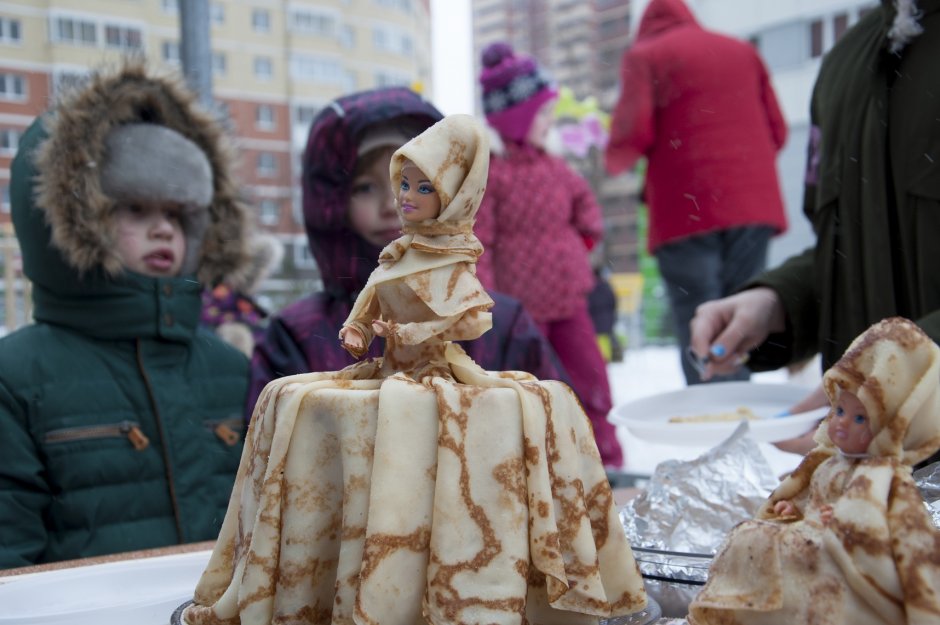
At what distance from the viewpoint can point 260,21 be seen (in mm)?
5301

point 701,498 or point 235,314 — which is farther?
point 235,314

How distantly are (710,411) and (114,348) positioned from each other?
1.11 meters

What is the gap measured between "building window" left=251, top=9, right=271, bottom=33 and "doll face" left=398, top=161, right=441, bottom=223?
4.69 meters

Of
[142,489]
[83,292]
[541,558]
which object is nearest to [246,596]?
[541,558]

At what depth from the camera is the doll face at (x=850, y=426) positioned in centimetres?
62

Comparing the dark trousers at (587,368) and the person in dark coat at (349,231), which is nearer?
the person in dark coat at (349,231)

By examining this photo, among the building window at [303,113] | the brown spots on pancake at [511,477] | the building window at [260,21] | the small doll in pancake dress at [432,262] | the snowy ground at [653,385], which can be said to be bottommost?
the snowy ground at [653,385]

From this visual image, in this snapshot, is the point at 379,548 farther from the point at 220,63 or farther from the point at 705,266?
the point at 220,63

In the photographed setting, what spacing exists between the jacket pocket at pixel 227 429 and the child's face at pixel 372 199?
48cm

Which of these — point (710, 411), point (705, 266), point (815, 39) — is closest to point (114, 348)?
point (710, 411)

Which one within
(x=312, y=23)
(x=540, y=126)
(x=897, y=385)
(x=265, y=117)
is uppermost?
(x=312, y=23)

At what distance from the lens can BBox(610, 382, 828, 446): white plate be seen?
1280mm

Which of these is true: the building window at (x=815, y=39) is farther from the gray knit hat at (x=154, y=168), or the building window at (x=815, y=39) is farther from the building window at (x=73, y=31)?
the gray knit hat at (x=154, y=168)

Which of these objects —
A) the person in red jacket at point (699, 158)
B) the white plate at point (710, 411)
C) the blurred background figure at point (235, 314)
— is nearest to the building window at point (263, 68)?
the blurred background figure at point (235, 314)
